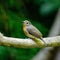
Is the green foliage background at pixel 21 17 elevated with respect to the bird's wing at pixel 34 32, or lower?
lower

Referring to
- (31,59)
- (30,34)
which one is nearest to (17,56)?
(31,59)

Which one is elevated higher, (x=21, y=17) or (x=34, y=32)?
(x=34, y=32)

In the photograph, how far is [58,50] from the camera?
6.15 m

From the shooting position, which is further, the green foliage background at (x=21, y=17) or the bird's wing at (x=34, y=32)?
the green foliage background at (x=21, y=17)

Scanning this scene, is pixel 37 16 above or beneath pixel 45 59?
above

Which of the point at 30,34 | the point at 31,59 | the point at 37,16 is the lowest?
the point at 31,59

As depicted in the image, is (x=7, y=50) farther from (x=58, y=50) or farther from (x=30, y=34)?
(x=30, y=34)

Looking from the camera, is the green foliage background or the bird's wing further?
the green foliage background

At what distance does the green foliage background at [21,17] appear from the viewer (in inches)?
227

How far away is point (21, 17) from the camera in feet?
19.4

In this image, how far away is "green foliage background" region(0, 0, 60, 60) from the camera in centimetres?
576

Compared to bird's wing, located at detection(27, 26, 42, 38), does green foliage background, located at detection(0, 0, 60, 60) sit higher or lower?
lower

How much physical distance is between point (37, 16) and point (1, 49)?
136cm

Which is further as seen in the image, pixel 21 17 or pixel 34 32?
pixel 21 17
